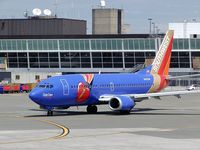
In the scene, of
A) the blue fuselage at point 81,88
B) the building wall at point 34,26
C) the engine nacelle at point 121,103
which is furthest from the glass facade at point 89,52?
the engine nacelle at point 121,103

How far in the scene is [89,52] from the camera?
13000 centimetres

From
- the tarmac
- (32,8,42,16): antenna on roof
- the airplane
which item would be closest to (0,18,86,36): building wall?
(32,8,42,16): antenna on roof

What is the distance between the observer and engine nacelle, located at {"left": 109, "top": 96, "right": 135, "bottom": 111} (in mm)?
54781

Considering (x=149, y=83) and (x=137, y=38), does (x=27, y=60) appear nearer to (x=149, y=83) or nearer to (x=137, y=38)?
(x=137, y=38)

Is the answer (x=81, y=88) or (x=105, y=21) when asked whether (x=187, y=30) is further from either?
(x=81, y=88)

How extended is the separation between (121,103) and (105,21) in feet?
416

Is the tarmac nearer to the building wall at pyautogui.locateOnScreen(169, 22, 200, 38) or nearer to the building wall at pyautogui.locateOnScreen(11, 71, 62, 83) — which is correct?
the building wall at pyautogui.locateOnScreen(11, 71, 62, 83)

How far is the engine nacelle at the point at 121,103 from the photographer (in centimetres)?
5478

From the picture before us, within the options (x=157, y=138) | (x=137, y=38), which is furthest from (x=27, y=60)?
(x=157, y=138)

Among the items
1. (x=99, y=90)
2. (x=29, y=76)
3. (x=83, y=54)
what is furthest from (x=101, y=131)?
(x=83, y=54)

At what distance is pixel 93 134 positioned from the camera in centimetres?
3731

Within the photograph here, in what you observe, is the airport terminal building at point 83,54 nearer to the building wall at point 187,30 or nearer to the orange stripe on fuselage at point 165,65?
the building wall at point 187,30

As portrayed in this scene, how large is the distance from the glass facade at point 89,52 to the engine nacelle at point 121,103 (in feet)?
229

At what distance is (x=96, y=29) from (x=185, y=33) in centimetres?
5248
